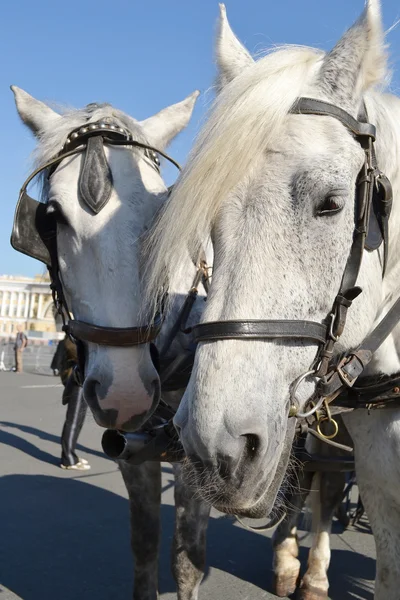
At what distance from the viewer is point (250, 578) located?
4.37m

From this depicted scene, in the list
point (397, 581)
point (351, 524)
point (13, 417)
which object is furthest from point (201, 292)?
point (13, 417)

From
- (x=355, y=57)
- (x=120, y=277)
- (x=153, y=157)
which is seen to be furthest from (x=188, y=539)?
(x=355, y=57)

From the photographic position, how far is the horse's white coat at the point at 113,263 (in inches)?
98.8

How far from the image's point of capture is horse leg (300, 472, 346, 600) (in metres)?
3.96

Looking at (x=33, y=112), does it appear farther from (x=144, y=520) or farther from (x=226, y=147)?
(x=144, y=520)

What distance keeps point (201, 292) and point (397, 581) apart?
4.92 ft

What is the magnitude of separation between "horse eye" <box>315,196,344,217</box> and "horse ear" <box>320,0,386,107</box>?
38cm

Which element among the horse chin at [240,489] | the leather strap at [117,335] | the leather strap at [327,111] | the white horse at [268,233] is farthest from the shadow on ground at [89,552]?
the leather strap at [327,111]

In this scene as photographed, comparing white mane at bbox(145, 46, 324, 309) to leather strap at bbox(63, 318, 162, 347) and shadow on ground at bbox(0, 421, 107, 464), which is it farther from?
shadow on ground at bbox(0, 421, 107, 464)

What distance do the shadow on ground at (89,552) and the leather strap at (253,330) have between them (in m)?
3.04

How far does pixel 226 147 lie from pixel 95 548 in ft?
13.1

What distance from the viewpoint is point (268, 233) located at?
1.63 metres

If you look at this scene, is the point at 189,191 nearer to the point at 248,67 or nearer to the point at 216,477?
the point at 248,67

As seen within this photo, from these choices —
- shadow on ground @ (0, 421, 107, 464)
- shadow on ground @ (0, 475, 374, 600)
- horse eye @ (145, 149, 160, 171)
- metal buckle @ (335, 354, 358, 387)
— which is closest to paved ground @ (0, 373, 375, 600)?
shadow on ground @ (0, 475, 374, 600)
